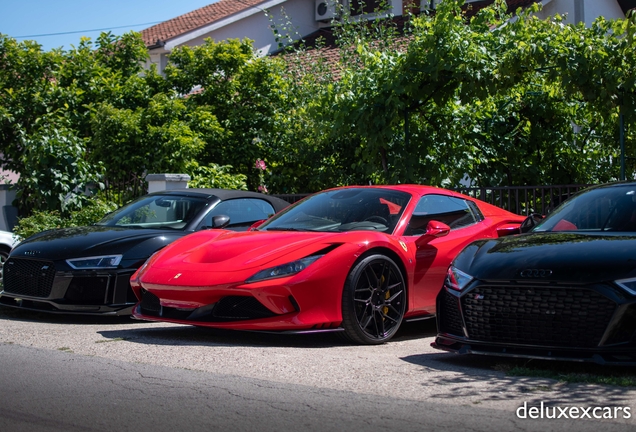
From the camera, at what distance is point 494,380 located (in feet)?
17.2

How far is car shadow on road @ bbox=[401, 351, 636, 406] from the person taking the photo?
471 cm

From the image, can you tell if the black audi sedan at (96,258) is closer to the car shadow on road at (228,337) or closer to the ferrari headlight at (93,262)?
the ferrari headlight at (93,262)

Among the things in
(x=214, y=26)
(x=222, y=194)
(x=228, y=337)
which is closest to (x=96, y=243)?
(x=222, y=194)

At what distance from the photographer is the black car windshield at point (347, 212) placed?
25.0ft

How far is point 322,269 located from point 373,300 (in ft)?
1.93

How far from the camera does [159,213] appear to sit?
380 inches

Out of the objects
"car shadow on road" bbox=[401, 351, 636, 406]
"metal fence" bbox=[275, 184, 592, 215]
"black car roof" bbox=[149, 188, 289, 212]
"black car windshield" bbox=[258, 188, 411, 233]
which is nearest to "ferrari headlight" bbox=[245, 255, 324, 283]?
"black car windshield" bbox=[258, 188, 411, 233]

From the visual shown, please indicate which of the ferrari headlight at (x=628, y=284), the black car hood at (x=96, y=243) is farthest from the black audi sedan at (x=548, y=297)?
the black car hood at (x=96, y=243)

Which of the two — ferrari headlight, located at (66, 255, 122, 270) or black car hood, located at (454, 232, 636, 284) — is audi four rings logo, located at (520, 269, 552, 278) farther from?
ferrari headlight, located at (66, 255, 122, 270)

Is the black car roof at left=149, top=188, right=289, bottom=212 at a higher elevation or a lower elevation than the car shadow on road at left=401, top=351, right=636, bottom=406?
higher

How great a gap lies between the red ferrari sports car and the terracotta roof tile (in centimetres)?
2133

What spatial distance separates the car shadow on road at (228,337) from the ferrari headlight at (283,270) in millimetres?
471

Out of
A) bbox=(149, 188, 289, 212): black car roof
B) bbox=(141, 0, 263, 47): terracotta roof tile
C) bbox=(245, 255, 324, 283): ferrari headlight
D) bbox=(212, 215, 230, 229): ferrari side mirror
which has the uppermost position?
bbox=(141, 0, 263, 47): terracotta roof tile

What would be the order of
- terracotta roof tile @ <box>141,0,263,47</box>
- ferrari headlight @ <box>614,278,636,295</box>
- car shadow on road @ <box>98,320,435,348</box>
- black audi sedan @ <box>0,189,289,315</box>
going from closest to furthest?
ferrari headlight @ <box>614,278,636,295</box> → car shadow on road @ <box>98,320,435,348</box> → black audi sedan @ <box>0,189,289,315</box> → terracotta roof tile @ <box>141,0,263,47</box>
